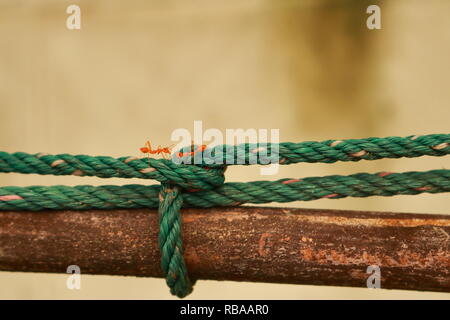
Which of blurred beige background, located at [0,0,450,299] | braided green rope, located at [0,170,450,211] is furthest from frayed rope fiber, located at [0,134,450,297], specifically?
blurred beige background, located at [0,0,450,299]

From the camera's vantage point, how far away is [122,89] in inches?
56.8

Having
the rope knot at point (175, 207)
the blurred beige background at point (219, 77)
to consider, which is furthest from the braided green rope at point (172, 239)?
the blurred beige background at point (219, 77)

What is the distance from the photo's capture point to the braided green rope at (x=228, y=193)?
1.70ft

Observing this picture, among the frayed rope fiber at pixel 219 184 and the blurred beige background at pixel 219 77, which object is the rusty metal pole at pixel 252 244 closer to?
the frayed rope fiber at pixel 219 184

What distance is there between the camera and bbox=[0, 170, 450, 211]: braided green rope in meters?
0.52

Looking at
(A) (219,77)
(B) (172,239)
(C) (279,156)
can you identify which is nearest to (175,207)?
(B) (172,239)

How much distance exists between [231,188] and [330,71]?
103cm

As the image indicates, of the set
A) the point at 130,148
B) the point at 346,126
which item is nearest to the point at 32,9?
the point at 130,148

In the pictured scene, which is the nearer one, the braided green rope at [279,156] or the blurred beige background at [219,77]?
the braided green rope at [279,156]

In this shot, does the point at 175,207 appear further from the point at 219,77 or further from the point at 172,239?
the point at 219,77

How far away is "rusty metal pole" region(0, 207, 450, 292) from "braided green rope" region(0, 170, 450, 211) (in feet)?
0.04

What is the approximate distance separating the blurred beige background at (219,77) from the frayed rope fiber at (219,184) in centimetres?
86

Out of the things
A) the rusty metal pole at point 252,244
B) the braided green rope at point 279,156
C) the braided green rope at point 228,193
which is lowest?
the rusty metal pole at point 252,244

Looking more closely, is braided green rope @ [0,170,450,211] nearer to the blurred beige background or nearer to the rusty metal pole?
the rusty metal pole
